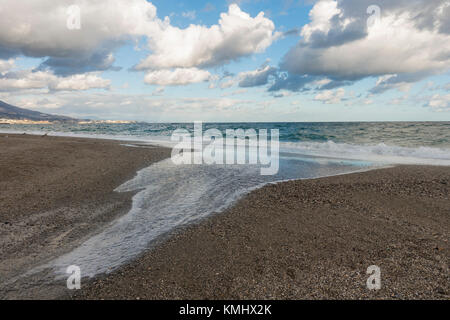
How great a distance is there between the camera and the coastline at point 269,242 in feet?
12.1

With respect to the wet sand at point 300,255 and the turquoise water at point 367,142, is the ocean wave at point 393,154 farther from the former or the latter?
the wet sand at point 300,255

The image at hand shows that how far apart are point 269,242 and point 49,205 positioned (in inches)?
259

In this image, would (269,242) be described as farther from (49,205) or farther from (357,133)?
(357,133)

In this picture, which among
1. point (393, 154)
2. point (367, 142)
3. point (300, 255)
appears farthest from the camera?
point (367, 142)

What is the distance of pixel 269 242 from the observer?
5.21m

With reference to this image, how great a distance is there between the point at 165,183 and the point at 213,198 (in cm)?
303

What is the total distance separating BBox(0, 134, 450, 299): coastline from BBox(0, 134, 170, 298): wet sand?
36 millimetres

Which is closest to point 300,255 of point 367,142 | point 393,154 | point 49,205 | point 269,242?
point 269,242

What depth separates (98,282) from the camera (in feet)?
12.7

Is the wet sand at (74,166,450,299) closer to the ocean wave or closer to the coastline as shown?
the coastline

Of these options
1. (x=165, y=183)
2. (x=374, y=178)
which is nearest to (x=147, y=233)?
(x=165, y=183)

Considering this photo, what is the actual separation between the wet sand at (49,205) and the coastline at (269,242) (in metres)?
0.04

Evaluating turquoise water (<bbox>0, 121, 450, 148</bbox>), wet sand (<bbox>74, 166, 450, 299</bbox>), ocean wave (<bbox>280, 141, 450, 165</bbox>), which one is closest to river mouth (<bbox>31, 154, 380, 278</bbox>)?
wet sand (<bbox>74, 166, 450, 299</bbox>)

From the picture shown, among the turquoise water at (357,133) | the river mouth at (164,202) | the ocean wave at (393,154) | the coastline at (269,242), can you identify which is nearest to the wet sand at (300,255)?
the coastline at (269,242)
